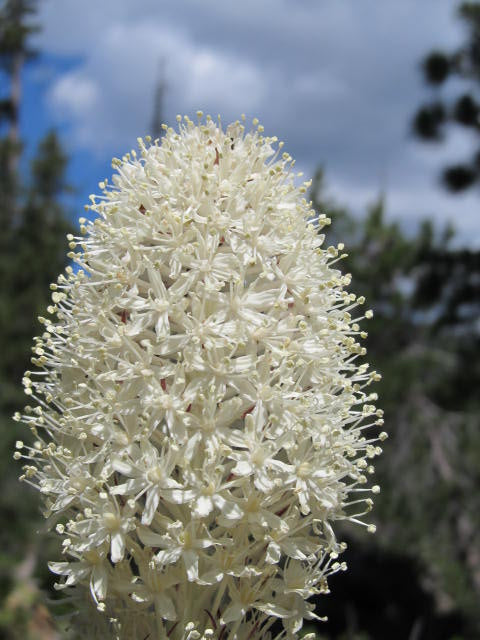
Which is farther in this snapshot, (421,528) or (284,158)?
(421,528)

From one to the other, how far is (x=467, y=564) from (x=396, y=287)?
458 cm

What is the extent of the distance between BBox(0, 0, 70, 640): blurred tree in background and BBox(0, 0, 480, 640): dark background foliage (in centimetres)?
5

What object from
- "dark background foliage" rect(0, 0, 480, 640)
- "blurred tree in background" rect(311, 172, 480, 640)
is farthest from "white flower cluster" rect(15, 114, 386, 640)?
"blurred tree in background" rect(311, 172, 480, 640)

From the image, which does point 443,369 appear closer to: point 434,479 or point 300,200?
point 434,479

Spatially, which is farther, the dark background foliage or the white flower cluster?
the dark background foliage

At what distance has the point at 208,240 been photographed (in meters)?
2.15

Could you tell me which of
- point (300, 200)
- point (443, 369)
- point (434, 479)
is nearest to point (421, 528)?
point (434, 479)

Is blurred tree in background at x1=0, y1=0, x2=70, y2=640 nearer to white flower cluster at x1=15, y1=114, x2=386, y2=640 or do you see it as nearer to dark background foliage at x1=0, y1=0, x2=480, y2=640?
dark background foliage at x1=0, y1=0, x2=480, y2=640

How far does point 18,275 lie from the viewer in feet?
59.8

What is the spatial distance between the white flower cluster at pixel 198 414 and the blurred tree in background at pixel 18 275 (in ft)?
16.2

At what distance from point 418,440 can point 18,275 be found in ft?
41.3

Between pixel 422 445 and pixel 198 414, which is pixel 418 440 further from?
pixel 198 414

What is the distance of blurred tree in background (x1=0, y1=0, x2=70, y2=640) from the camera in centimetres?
789

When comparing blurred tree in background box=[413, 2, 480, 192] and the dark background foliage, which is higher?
blurred tree in background box=[413, 2, 480, 192]
